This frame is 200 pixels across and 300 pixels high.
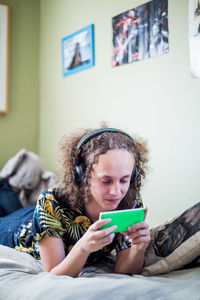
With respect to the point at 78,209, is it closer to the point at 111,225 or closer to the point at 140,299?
the point at 111,225

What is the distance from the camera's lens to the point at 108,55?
2082 mm

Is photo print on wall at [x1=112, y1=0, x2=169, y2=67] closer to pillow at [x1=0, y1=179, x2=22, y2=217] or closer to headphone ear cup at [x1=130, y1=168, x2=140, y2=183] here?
headphone ear cup at [x1=130, y1=168, x2=140, y2=183]

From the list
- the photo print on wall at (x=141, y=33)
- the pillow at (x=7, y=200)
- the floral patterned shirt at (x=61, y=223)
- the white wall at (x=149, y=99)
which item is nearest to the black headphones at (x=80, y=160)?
the floral patterned shirt at (x=61, y=223)

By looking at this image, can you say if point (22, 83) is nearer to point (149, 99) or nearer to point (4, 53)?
point (4, 53)

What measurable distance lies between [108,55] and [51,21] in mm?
842

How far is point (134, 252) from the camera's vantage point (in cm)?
111

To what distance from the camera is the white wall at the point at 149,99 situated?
162 centimetres

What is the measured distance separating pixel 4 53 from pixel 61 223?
6.31 ft

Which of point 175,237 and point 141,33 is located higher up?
point 141,33

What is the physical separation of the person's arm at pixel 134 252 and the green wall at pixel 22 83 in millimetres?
1749

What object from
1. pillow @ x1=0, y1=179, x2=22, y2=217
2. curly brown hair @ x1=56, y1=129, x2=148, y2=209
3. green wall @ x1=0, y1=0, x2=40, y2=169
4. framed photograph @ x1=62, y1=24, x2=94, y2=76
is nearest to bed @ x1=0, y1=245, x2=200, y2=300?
curly brown hair @ x1=56, y1=129, x2=148, y2=209

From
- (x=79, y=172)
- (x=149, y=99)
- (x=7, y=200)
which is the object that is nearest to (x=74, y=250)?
(x=79, y=172)

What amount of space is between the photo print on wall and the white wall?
4cm

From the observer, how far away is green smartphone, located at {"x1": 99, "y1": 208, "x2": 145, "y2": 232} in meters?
0.90
